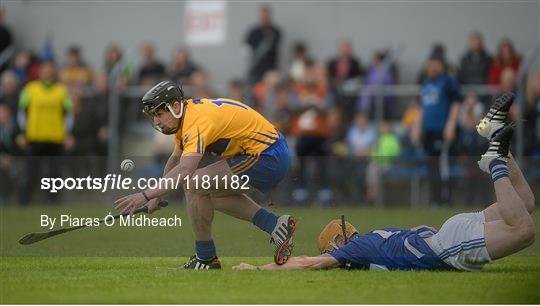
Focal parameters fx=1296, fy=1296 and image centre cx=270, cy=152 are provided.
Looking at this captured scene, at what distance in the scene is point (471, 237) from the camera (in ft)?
33.4

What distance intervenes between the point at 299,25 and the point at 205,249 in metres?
12.8

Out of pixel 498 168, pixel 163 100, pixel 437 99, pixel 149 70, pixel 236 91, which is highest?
pixel 163 100

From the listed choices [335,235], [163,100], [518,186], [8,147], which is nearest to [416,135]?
[8,147]

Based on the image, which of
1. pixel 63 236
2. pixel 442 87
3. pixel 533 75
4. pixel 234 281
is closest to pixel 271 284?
pixel 234 281

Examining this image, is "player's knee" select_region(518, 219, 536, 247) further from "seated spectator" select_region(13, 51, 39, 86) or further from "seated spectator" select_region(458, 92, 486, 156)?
"seated spectator" select_region(13, 51, 39, 86)

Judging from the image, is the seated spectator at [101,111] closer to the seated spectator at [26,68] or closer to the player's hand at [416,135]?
the seated spectator at [26,68]

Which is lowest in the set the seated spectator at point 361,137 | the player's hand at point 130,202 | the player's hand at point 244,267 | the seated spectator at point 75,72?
the seated spectator at point 361,137

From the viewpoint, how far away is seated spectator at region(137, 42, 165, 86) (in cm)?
2239

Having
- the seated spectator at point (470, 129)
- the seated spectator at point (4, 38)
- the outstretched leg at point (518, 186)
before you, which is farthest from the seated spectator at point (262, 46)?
the outstretched leg at point (518, 186)

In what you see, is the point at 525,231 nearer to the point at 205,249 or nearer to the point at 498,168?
the point at 498,168

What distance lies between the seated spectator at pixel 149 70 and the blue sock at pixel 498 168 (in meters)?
12.7

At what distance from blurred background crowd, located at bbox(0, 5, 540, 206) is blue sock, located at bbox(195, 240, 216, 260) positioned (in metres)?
6.87

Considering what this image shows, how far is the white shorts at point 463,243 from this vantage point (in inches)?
401

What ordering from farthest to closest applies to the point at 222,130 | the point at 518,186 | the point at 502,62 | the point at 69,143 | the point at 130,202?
the point at 69,143 < the point at 502,62 < the point at 222,130 < the point at 518,186 < the point at 130,202
